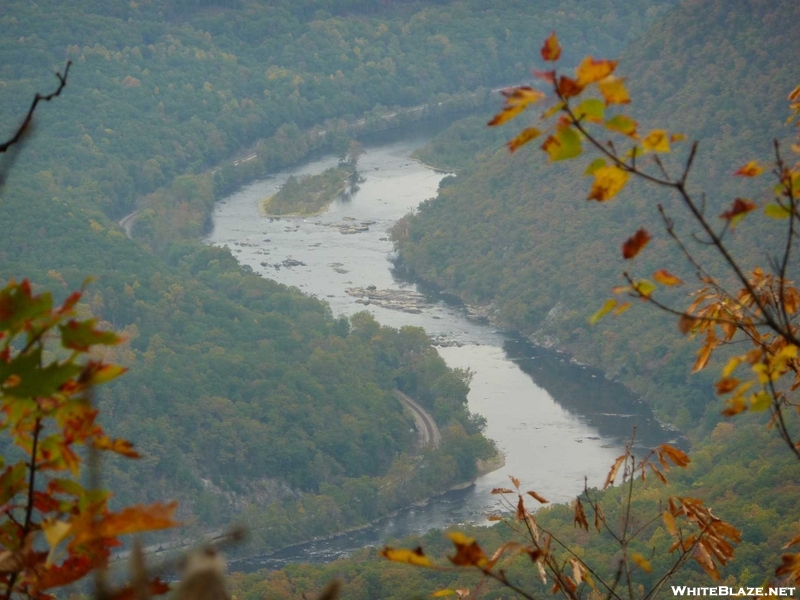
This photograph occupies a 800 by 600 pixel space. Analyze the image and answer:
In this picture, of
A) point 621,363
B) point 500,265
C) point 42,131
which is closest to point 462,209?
point 500,265

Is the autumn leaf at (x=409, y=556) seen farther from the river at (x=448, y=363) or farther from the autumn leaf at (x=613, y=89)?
the river at (x=448, y=363)

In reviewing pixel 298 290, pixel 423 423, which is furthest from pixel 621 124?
pixel 298 290

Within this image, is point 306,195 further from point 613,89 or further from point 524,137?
point 613,89

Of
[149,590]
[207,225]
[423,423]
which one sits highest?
[149,590]

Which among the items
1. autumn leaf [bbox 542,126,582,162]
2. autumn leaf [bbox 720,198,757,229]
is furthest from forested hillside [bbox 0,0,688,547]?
autumn leaf [bbox 720,198,757,229]

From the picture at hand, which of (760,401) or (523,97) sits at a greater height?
(523,97)

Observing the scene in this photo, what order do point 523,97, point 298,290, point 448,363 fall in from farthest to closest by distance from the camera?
point 298,290 < point 448,363 < point 523,97
